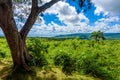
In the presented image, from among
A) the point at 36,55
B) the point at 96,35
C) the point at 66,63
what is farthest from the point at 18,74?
the point at 96,35

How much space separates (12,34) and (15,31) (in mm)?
206

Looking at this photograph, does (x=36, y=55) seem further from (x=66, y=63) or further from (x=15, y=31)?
(x=15, y=31)

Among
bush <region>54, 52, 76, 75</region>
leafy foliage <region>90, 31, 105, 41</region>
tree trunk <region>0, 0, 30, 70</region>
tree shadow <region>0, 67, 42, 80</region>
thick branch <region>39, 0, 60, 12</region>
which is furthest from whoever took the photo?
leafy foliage <region>90, 31, 105, 41</region>

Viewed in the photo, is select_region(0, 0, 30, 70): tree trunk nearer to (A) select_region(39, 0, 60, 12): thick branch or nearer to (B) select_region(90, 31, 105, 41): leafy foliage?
(A) select_region(39, 0, 60, 12): thick branch

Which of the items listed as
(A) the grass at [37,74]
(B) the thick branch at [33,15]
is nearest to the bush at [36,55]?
(A) the grass at [37,74]

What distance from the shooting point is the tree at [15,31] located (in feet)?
33.4

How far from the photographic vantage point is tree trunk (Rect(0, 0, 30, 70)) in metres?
10.2

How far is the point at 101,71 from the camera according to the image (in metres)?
14.2

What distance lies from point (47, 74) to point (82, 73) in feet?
8.43

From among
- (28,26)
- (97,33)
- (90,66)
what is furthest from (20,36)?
(97,33)

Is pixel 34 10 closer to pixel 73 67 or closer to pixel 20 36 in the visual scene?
pixel 20 36

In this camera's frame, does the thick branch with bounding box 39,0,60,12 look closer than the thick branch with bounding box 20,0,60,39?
No

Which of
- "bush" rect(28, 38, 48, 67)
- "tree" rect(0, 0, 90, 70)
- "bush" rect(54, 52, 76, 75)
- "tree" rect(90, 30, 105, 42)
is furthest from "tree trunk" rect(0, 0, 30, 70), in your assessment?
"tree" rect(90, 30, 105, 42)

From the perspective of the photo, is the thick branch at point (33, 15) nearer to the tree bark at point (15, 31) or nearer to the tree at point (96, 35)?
the tree bark at point (15, 31)
